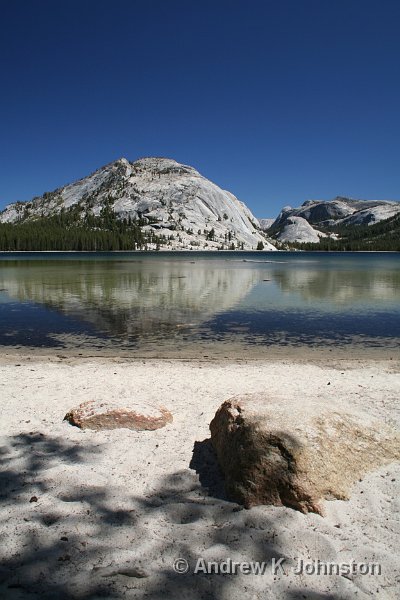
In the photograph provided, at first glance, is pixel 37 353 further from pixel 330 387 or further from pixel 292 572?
pixel 292 572

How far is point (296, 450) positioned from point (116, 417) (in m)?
4.13

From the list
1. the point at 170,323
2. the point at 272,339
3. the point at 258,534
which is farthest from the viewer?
the point at 170,323

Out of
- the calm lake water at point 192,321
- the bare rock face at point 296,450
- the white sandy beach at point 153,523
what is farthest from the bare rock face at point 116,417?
the calm lake water at point 192,321

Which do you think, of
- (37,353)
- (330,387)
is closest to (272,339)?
(330,387)

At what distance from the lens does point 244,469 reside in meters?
5.92

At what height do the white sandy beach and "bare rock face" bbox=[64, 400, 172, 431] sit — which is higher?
"bare rock face" bbox=[64, 400, 172, 431]

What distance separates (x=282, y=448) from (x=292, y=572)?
1589mm

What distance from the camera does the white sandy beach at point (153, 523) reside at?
428 cm

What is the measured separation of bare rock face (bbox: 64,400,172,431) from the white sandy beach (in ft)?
0.65

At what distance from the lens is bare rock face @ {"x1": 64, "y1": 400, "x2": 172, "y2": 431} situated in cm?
827

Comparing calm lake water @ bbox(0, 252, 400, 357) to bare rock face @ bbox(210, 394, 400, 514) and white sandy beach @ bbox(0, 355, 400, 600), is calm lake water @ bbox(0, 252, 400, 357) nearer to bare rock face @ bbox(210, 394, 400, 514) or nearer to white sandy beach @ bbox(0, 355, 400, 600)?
white sandy beach @ bbox(0, 355, 400, 600)

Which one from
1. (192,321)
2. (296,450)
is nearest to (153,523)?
(296,450)

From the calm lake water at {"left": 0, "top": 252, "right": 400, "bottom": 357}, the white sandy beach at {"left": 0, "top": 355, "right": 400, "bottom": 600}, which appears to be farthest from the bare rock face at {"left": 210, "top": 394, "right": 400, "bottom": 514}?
the calm lake water at {"left": 0, "top": 252, "right": 400, "bottom": 357}

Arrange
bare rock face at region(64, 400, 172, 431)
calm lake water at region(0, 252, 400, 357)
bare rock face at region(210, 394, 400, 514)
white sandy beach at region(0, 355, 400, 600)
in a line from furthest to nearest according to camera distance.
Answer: calm lake water at region(0, 252, 400, 357), bare rock face at region(64, 400, 172, 431), bare rock face at region(210, 394, 400, 514), white sandy beach at region(0, 355, 400, 600)
